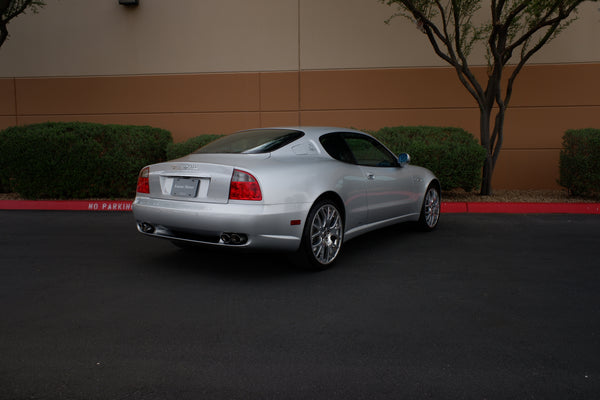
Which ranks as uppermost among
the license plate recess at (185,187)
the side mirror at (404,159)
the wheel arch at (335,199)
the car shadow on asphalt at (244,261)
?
the side mirror at (404,159)

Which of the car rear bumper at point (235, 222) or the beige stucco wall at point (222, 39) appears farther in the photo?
the beige stucco wall at point (222, 39)

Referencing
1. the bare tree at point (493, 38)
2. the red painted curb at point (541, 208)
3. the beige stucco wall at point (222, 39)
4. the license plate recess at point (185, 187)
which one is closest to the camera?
the license plate recess at point (185, 187)

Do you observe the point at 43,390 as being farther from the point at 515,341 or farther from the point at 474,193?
the point at 474,193

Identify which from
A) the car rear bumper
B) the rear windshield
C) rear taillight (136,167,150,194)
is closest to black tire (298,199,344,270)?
the car rear bumper

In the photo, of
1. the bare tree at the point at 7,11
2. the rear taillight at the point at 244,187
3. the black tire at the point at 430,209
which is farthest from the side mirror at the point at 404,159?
the bare tree at the point at 7,11

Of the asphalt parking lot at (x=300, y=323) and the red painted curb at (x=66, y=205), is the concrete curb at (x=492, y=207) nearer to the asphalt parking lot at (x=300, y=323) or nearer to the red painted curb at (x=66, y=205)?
the red painted curb at (x=66, y=205)

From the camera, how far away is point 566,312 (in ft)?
12.6

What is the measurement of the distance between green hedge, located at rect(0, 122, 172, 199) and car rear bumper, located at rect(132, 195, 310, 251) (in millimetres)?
5967

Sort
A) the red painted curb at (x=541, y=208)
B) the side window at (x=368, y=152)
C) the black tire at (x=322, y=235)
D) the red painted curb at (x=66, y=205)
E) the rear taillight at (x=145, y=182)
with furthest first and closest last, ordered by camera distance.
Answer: the red painted curb at (x=66, y=205), the red painted curb at (x=541, y=208), the side window at (x=368, y=152), the rear taillight at (x=145, y=182), the black tire at (x=322, y=235)

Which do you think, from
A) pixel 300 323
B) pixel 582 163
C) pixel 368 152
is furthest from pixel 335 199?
pixel 582 163

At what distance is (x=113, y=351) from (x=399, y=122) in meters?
10.1

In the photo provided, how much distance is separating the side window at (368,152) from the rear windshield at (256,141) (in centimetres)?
79

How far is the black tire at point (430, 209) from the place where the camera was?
7.05 m

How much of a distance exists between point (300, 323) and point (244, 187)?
1.46 m
